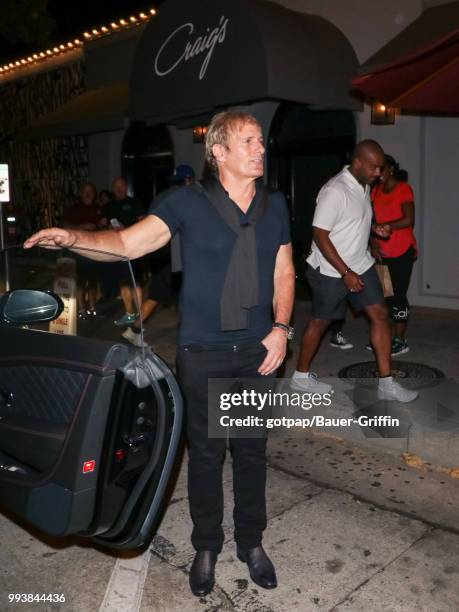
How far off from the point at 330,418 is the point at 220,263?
2631 millimetres

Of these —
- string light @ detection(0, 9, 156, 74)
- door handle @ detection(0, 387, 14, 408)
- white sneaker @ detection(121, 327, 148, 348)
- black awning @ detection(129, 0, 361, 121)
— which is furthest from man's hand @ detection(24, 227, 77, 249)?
string light @ detection(0, 9, 156, 74)

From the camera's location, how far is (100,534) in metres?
2.48

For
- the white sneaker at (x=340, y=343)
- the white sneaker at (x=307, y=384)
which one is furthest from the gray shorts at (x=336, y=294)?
the white sneaker at (x=340, y=343)

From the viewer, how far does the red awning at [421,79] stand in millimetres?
5152

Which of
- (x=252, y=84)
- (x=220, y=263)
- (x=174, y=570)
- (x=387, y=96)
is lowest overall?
(x=174, y=570)

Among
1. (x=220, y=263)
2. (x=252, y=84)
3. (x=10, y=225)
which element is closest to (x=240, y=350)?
(x=220, y=263)

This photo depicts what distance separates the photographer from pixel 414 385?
5.67 meters

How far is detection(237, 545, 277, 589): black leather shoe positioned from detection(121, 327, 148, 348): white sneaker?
3.98 feet

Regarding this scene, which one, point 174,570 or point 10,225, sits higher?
point 10,225

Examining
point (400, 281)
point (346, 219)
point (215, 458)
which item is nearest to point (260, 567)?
point (215, 458)

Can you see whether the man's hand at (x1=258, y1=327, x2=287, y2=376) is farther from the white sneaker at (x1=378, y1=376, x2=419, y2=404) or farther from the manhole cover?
the manhole cover

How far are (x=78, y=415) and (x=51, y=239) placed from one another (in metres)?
0.66

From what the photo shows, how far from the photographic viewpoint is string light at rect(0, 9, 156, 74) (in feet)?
41.9

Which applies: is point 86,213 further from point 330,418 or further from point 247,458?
point 247,458
